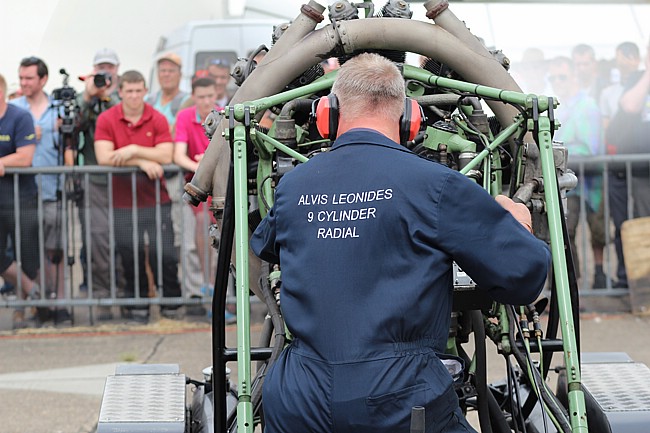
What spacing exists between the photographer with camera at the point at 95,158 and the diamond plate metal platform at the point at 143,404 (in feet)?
14.9

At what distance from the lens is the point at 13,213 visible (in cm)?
977

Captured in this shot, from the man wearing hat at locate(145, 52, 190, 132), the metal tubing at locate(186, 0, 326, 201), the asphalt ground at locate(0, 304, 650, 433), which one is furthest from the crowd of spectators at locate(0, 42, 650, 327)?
the metal tubing at locate(186, 0, 326, 201)

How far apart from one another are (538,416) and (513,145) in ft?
3.88

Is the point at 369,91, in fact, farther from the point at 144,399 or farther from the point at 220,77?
the point at 220,77

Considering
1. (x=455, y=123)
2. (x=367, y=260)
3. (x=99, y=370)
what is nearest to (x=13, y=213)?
(x=99, y=370)

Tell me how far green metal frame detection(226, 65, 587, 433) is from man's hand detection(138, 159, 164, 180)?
5083 millimetres

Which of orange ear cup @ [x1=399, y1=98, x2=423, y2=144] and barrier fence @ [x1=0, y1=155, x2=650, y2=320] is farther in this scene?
barrier fence @ [x1=0, y1=155, x2=650, y2=320]

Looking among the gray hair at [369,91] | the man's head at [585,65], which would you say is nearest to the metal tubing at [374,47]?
the gray hair at [369,91]

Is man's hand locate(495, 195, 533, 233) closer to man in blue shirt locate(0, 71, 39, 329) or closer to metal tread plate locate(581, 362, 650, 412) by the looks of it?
metal tread plate locate(581, 362, 650, 412)

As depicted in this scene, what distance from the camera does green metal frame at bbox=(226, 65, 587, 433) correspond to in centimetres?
396

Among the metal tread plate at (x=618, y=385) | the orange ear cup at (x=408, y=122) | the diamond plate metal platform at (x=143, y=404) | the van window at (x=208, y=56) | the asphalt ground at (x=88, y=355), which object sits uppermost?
the van window at (x=208, y=56)

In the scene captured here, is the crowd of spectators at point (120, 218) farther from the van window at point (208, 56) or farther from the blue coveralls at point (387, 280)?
the blue coveralls at point (387, 280)

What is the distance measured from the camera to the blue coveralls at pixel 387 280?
137 inches

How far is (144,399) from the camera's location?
504 cm
